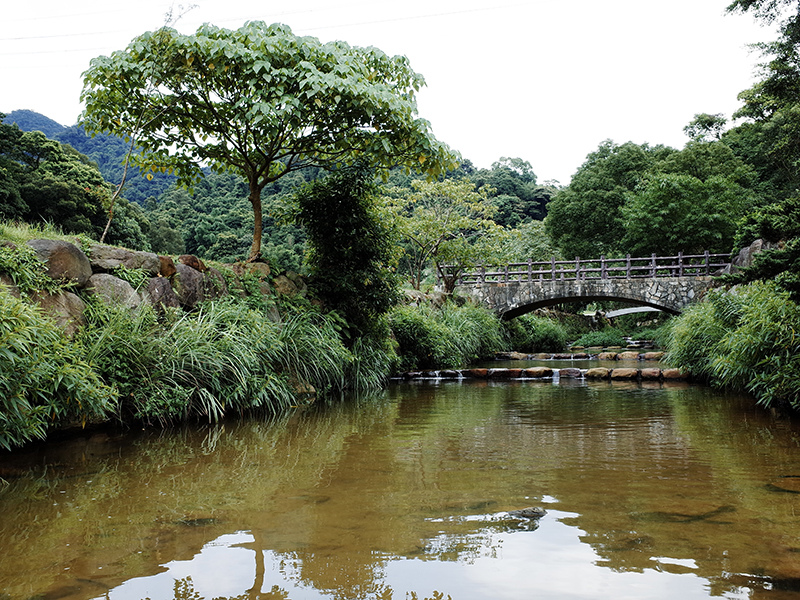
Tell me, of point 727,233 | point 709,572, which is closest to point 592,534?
point 709,572

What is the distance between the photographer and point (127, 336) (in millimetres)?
5184

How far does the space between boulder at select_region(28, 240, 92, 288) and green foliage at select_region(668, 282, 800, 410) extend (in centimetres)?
692

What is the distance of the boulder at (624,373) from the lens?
386 inches

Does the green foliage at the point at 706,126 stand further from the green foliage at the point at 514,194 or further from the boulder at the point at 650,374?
the boulder at the point at 650,374

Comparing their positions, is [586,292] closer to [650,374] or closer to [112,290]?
[650,374]

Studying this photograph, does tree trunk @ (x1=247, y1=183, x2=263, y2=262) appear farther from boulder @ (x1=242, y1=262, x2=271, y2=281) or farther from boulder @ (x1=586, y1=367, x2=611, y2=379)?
boulder @ (x1=586, y1=367, x2=611, y2=379)

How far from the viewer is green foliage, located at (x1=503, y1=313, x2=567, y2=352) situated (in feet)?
63.9

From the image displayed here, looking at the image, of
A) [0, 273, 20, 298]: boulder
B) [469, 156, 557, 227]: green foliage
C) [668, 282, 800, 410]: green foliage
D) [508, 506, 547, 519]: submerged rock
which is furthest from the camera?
[469, 156, 557, 227]: green foliage

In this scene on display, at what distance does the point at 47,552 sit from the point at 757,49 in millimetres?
19517

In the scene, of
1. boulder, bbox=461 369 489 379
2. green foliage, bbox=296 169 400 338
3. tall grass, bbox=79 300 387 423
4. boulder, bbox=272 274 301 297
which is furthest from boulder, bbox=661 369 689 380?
boulder, bbox=272 274 301 297

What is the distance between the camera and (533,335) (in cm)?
2008

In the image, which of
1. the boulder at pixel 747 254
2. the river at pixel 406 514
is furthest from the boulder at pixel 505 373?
the boulder at pixel 747 254

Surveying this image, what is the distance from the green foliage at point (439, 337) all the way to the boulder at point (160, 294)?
470 centimetres

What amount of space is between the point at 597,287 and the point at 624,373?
9.79 metres
